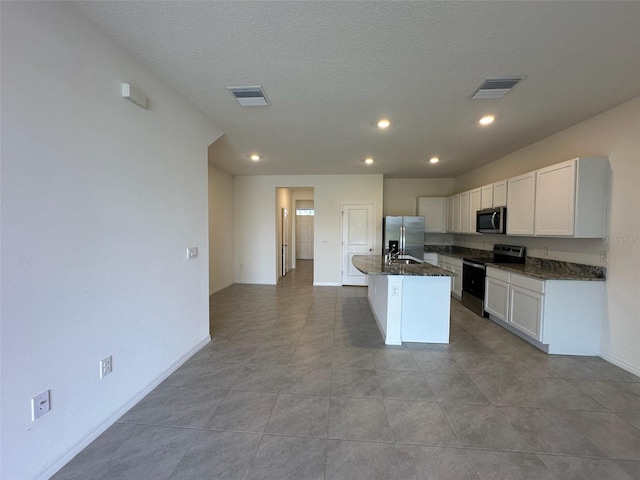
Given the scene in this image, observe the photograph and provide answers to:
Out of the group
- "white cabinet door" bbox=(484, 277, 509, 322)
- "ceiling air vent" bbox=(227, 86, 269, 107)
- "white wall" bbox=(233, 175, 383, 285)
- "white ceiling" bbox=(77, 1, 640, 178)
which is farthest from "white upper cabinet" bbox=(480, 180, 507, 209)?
"ceiling air vent" bbox=(227, 86, 269, 107)

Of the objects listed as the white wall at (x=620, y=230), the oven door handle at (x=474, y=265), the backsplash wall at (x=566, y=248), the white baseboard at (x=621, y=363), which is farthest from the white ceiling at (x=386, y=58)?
the white baseboard at (x=621, y=363)

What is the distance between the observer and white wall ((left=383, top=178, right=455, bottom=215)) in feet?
21.3

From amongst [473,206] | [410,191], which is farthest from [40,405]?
[410,191]

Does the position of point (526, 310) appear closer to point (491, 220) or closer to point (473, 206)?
point (491, 220)

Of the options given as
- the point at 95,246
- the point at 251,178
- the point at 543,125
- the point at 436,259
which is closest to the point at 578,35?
the point at 543,125

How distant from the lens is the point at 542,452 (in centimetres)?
162

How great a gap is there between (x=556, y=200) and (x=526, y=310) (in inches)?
54.1

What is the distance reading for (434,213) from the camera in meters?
6.12

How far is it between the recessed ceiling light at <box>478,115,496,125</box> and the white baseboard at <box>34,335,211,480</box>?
13.9ft

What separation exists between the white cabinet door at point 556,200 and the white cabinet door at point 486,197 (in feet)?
3.36

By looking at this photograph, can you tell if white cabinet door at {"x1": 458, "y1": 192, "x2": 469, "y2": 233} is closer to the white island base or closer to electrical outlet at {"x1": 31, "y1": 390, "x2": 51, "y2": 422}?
the white island base

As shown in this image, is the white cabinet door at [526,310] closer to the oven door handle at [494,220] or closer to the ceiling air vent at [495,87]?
the oven door handle at [494,220]

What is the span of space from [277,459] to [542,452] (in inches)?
65.8

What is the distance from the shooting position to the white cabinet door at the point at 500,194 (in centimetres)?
399
